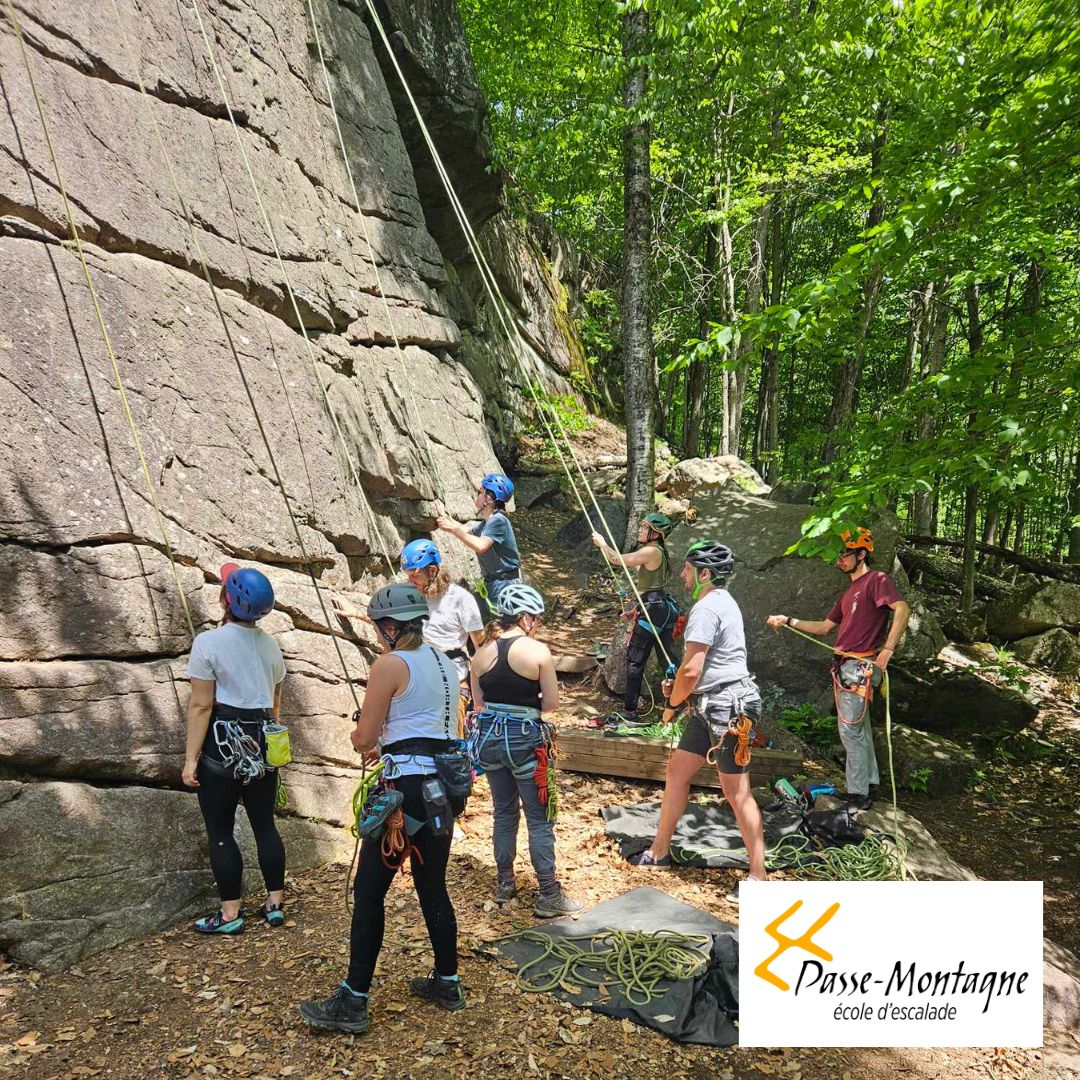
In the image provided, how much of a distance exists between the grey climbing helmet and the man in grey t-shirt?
2.00 meters

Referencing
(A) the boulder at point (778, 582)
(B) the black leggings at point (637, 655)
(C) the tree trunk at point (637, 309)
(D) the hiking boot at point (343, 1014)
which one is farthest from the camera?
(C) the tree trunk at point (637, 309)

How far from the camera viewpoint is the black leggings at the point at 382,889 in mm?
3385

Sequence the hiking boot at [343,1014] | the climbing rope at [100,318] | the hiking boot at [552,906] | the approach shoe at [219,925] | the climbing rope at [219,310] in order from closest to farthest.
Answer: the hiking boot at [343,1014] < the approach shoe at [219,925] < the hiking boot at [552,906] < the climbing rope at [100,318] < the climbing rope at [219,310]

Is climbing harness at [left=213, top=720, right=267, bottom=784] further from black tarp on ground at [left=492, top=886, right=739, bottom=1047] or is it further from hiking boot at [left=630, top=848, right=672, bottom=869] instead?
hiking boot at [left=630, top=848, right=672, bottom=869]

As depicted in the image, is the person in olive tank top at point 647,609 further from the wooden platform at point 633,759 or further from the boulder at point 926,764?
the boulder at point 926,764

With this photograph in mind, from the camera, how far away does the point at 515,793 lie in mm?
4586

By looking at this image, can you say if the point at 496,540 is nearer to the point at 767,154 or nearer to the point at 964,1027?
the point at 964,1027

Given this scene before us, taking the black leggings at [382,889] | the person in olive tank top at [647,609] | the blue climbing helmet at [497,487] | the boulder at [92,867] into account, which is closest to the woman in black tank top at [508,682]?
the black leggings at [382,889]

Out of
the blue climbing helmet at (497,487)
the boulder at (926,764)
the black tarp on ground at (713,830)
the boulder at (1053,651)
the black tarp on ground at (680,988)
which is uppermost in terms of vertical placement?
the blue climbing helmet at (497,487)

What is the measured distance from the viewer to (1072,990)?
432cm

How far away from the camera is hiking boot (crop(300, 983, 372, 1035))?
3453mm

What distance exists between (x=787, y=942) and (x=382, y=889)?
1912 mm

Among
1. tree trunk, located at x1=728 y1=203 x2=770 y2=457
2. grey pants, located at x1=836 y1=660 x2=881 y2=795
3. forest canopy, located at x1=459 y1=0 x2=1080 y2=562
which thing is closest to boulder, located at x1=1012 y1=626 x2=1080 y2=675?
forest canopy, located at x1=459 y1=0 x2=1080 y2=562

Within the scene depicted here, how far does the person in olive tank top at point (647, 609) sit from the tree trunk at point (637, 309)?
2949 millimetres
